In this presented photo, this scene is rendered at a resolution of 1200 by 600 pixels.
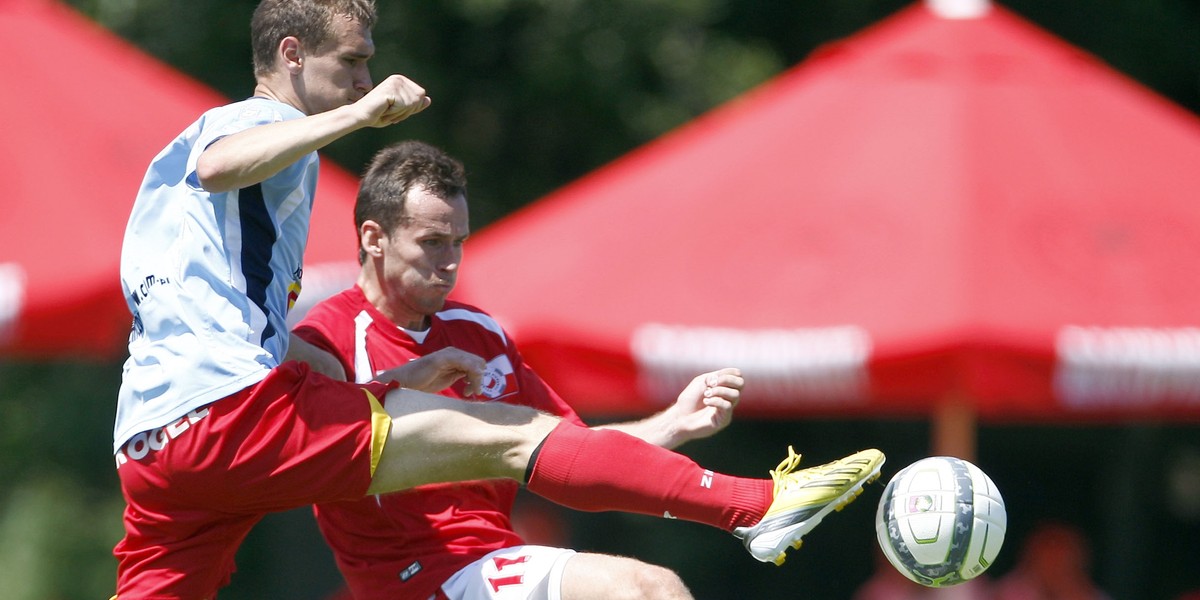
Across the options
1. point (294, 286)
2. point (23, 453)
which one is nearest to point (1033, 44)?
point (294, 286)

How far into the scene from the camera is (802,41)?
35.3ft

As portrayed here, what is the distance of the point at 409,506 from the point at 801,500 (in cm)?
115

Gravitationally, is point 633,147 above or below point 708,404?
above

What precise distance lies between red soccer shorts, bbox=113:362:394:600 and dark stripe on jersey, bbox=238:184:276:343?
0.66 feet

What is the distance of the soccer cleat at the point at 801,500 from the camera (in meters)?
3.82

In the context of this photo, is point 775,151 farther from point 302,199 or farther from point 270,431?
point 270,431

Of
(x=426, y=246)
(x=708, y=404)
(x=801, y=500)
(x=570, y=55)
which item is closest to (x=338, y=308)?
(x=426, y=246)

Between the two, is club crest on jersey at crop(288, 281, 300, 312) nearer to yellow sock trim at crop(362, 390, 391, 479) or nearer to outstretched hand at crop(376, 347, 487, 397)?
outstretched hand at crop(376, 347, 487, 397)

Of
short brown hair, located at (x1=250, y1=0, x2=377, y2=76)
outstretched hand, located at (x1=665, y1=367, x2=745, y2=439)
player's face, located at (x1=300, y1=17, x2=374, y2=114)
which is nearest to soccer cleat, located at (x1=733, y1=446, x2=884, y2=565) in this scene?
outstretched hand, located at (x1=665, y1=367, x2=745, y2=439)

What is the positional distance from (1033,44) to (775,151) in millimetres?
1361

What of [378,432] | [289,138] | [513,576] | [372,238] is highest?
[289,138]

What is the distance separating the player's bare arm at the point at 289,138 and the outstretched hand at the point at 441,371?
0.76 meters

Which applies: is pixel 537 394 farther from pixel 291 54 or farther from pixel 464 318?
pixel 291 54

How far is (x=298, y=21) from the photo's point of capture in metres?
4.00
